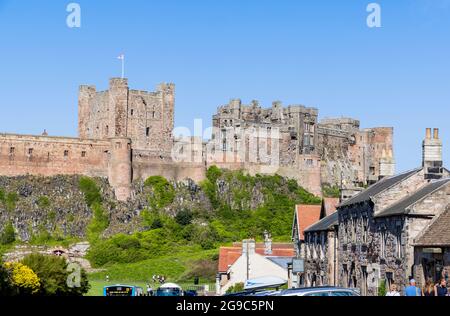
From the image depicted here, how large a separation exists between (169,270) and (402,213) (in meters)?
54.6

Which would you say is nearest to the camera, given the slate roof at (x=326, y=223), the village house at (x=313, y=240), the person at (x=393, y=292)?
the person at (x=393, y=292)

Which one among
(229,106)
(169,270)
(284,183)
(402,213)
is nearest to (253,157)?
(284,183)

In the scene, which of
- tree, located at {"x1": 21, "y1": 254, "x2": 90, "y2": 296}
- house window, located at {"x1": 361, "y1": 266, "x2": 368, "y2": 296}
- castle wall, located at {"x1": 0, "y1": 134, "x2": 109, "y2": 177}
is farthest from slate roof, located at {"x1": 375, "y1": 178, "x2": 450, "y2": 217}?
castle wall, located at {"x1": 0, "y1": 134, "x2": 109, "y2": 177}

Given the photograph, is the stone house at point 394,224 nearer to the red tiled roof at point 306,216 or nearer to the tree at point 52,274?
the red tiled roof at point 306,216

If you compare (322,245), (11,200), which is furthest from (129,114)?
(322,245)

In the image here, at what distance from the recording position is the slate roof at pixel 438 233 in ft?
90.1

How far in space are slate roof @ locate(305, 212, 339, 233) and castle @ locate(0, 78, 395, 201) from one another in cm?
5246

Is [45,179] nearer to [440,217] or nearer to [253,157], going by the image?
[253,157]

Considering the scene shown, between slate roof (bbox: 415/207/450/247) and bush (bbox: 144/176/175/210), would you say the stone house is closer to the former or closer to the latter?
slate roof (bbox: 415/207/450/247)

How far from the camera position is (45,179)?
10150 centimetres

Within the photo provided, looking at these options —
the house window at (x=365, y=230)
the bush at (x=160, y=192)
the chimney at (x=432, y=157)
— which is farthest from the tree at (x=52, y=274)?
the bush at (x=160, y=192)

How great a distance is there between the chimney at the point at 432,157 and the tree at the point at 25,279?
21.7 metres

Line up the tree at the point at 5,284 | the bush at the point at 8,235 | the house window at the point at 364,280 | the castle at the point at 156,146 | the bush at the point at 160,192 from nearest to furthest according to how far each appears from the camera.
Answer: the house window at the point at 364,280 < the tree at the point at 5,284 < the bush at the point at 8,235 < the castle at the point at 156,146 < the bush at the point at 160,192
